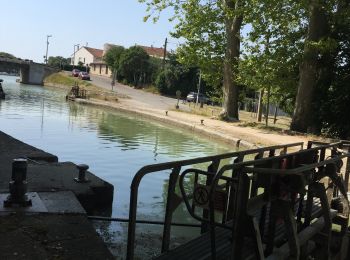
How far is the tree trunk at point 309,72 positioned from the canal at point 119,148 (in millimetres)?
5672

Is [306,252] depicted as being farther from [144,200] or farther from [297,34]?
[297,34]

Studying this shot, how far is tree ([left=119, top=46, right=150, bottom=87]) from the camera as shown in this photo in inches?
3147

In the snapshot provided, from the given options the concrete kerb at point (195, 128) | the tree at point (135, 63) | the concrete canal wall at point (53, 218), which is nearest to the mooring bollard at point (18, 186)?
the concrete canal wall at point (53, 218)

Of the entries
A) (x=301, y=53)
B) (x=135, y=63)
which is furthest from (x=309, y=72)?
(x=135, y=63)

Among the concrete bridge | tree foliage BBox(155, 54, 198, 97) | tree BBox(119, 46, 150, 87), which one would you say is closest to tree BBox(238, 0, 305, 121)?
tree foliage BBox(155, 54, 198, 97)

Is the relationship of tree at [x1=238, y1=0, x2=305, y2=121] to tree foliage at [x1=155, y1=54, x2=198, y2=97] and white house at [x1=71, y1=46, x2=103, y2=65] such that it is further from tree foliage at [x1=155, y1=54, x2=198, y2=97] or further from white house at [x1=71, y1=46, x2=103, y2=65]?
white house at [x1=71, y1=46, x2=103, y2=65]

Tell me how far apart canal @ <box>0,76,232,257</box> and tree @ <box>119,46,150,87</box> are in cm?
5041

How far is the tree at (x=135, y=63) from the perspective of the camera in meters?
79.9

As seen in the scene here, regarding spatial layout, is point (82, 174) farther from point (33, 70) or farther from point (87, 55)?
point (87, 55)

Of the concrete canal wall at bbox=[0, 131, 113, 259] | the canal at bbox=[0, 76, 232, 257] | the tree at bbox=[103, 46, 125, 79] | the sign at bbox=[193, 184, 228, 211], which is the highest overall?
the tree at bbox=[103, 46, 125, 79]

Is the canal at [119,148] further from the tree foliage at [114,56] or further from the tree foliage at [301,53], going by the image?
the tree foliage at [114,56]

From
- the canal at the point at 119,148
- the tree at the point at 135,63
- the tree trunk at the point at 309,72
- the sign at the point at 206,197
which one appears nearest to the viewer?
the sign at the point at 206,197

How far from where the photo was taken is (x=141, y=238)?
730 cm

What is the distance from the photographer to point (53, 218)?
237 inches
